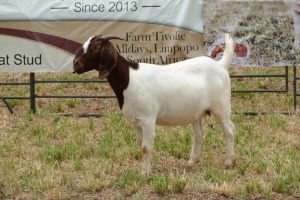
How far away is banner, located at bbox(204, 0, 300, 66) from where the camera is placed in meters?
10.1

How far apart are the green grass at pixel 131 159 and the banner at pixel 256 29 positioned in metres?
0.82

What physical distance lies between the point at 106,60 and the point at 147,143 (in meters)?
0.87

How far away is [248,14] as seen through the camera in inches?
400

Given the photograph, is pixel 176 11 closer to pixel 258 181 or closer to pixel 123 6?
pixel 123 6

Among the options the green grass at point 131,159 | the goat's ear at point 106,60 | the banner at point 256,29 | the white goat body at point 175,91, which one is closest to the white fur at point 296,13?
the banner at point 256,29

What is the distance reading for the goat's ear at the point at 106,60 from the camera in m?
6.85

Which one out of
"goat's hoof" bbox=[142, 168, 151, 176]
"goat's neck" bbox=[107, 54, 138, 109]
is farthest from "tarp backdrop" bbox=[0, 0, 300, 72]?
"goat's hoof" bbox=[142, 168, 151, 176]

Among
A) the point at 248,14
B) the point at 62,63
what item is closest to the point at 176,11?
the point at 248,14

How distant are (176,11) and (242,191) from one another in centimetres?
437

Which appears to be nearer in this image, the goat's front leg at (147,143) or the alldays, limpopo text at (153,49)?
the goat's front leg at (147,143)

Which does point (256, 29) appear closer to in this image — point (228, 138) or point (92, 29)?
point (92, 29)

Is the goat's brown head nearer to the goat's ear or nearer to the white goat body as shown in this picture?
the goat's ear

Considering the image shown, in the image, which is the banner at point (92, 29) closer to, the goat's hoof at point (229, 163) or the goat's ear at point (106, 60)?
the goat's hoof at point (229, 163)

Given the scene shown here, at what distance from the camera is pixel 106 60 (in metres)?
6.86
